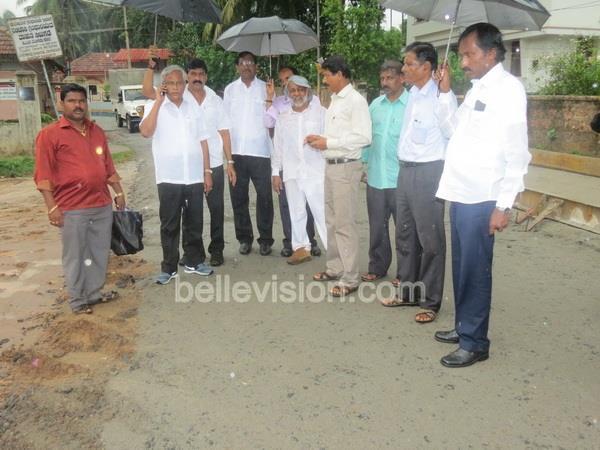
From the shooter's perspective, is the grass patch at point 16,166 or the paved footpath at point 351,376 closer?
the paved footpath at point 351,376

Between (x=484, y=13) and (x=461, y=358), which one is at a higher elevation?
(x=484, y=13)

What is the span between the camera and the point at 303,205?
578cm

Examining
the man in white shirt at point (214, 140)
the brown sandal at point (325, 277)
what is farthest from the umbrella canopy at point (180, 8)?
the brown sandal at point (325, 277)

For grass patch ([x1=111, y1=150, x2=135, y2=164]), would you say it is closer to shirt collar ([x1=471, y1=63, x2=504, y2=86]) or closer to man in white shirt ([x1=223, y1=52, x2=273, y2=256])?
man in white shirt ([x1=223, y1=52, x2=273, y2=256])

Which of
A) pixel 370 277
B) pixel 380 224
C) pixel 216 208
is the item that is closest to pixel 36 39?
pixel 216 208

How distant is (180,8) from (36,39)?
2230 mm

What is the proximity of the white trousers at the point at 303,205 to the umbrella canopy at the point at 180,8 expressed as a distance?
6.16ft

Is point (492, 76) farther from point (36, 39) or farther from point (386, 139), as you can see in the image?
point (36, 39)

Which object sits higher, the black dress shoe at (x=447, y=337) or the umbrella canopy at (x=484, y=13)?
the umbrella canopy at (x=484, y=13)

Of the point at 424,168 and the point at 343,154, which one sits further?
the point at 343,154

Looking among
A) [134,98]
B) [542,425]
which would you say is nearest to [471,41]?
[542,425]

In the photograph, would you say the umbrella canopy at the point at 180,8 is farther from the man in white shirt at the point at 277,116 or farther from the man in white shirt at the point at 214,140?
the man in white shirt at the point at 277,116

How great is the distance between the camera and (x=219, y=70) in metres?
23.1

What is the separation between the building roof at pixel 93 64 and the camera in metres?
50.8
